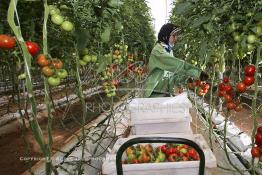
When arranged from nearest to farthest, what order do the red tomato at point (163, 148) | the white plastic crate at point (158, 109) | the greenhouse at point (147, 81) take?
1. the greenhouse at point (147, 81)
2. the red tomato at point (163, 148)
3. the white plastic crate at point (158, 109)

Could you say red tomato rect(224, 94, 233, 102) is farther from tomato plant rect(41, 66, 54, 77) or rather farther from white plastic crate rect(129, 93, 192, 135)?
tomato plant rect(41, 66, 54, 77)

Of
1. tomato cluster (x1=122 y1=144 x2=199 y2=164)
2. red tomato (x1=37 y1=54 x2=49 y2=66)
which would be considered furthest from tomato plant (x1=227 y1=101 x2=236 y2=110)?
red tomato (x1=37 y1=54 x2=49 y2=66)

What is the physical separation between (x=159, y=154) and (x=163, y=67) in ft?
4.12

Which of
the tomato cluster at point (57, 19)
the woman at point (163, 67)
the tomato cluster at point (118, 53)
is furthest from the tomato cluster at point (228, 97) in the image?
the tomato cluster at point (118, 53)

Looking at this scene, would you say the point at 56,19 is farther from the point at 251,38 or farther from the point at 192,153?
the point at 192,153

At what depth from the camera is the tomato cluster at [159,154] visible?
2225 millimetres

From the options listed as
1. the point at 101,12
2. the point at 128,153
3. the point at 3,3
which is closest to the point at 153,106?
the point at 128,153

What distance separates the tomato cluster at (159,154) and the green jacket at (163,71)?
1.01 metres

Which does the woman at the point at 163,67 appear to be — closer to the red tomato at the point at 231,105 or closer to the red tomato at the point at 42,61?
the red tomato at the point at 231,105

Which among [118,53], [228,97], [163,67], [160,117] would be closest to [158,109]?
[160,117]

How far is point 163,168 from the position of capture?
1780 millimetres

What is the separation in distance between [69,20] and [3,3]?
327mm

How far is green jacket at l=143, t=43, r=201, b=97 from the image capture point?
3.27 metres

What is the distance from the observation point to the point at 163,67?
3.35m
